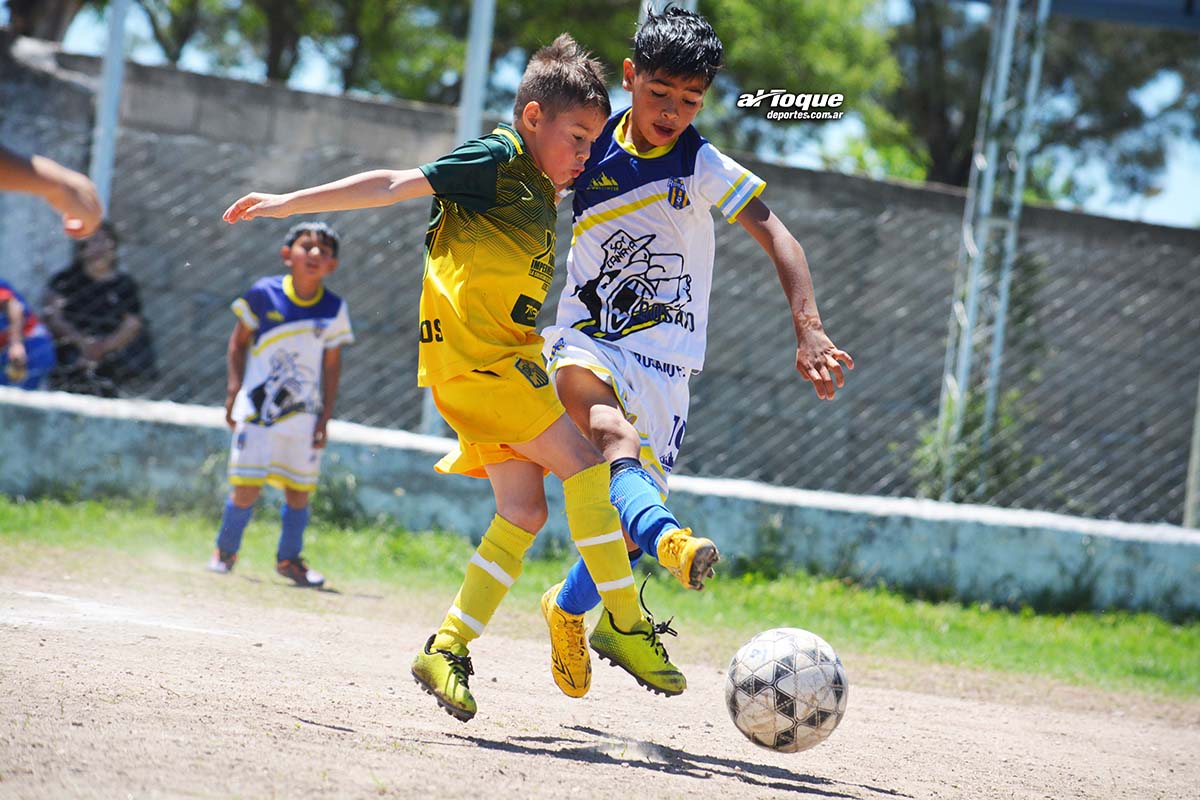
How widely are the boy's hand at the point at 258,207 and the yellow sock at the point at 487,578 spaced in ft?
3.58

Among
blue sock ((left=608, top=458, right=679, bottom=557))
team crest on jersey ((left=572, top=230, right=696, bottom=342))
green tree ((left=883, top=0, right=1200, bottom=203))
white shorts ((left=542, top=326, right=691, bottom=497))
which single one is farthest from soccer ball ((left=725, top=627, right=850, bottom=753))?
green tree ((left=883, top=0, right=1200, bottom=203))

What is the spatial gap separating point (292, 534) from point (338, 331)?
3.72ft

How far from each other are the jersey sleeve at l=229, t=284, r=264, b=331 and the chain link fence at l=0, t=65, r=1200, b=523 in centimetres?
198

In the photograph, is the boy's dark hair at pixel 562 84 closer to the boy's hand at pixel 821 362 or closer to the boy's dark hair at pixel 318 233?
the boy's hand at pixel 821 362

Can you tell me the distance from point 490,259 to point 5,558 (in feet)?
12.2

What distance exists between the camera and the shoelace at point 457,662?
3604 mm

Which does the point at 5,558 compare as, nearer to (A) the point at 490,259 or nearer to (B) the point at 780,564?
(A) the point at 490,259

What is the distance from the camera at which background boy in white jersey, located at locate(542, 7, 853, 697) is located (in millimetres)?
3863

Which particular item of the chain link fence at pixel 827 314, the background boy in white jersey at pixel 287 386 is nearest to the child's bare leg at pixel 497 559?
the background boy in white jersey at pixel 287 386

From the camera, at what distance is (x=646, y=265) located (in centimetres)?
408

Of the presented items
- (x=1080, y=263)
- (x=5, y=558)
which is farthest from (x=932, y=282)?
(x=5, y=558)

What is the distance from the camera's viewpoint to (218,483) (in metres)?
7.80

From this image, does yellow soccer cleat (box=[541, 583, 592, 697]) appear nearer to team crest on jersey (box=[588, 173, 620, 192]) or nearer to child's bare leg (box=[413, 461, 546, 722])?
child's bare leg (box=[413, 461, 546, 722])

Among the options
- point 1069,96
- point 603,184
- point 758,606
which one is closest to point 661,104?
point 603,184
